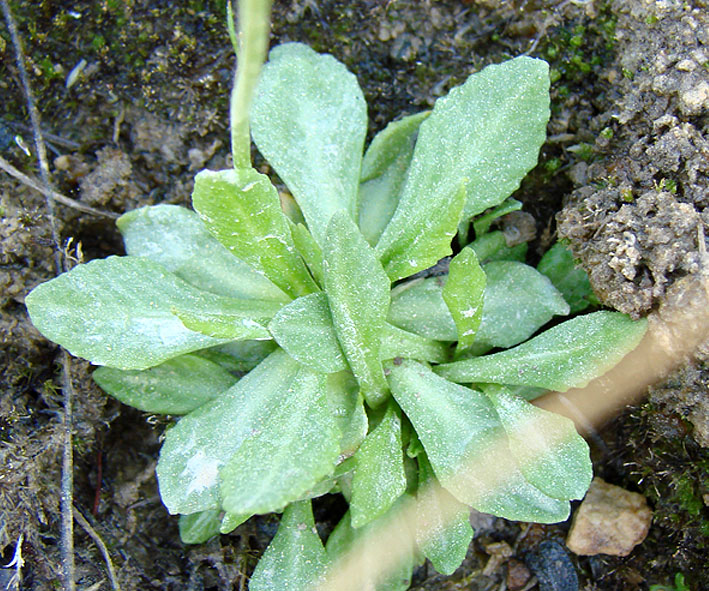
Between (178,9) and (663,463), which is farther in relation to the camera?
(178,9)

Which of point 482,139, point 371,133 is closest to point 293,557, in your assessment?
point 482,139

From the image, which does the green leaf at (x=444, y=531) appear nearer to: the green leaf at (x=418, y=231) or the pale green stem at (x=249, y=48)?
the green leaf at (x=418, y=231)

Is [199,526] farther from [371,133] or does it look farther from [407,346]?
[371,133]

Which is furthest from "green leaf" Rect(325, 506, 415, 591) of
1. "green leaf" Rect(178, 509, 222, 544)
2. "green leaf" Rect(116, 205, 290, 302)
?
"green leaf" Rect(116, 205, 290, 302)

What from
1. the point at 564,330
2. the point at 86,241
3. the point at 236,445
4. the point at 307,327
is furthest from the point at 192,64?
the point at 564,330

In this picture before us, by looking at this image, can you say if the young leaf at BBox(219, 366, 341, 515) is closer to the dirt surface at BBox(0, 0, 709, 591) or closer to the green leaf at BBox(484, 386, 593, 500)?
the green leaf at BBox(484, 386, 593, 500)

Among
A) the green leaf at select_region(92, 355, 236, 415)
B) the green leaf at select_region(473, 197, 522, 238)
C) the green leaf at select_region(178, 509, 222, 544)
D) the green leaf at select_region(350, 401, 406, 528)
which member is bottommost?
the green leaf at select_region(178, 509, 222, 544)

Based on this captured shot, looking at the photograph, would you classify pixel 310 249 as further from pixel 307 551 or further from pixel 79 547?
pixel 79 547
